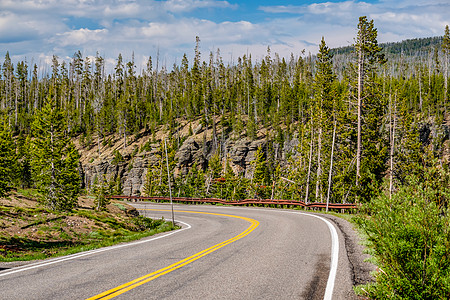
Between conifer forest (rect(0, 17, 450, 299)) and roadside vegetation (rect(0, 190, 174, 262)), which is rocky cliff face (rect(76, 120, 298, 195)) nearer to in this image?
conifer forest (rect(0, 17, 450, 299))

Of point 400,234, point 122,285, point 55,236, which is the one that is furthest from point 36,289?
point 55,236

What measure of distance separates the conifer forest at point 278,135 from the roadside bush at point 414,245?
0.03 meters

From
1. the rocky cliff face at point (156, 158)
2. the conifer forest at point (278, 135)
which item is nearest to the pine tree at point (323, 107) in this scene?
the conifer forest at point (278, 135)

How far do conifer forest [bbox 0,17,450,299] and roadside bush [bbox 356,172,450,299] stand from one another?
1.2 inches

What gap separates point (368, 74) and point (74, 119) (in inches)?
3557

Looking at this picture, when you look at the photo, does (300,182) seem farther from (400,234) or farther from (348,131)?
(400,234)

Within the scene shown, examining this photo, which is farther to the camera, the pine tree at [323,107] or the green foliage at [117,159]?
the green foliage at [117,159]

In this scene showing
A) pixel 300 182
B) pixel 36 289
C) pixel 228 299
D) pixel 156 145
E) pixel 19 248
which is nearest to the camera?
pixel 228 299

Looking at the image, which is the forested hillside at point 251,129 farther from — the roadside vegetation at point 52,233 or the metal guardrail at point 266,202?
the roadside vegetation at point 52,233

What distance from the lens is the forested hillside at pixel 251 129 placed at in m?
27.8

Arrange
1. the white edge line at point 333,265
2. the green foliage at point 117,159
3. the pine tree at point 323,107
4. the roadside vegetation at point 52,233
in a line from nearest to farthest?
the white edge line at point 333,265
the roadside vegetation at point 52,233
the pine tree at point 323,107
the green foliage at point 117,159

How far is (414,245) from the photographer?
4484mm

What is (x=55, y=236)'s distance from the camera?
48.9 ft

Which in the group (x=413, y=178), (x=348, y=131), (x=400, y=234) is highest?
(x=348, y=131)
